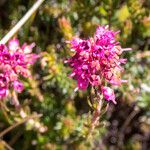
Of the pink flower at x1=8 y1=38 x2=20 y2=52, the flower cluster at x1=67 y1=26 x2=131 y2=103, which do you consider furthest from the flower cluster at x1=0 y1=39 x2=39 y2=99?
the flower cluster at x1=67 y1=26 x2=131 y2=103

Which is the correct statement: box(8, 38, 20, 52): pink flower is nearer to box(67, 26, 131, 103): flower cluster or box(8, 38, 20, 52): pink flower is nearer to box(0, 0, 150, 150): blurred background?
box(0, 0, 150, 150): blurred background

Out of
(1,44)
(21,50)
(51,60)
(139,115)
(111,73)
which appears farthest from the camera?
(139,115)

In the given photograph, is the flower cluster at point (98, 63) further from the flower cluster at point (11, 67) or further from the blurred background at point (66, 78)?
the blurred background at point (66, 78)

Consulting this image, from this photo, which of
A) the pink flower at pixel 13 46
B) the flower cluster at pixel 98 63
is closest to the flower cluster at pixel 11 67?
the pink flower at pixel 13 46

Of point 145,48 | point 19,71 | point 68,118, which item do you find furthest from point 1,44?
point 145,48

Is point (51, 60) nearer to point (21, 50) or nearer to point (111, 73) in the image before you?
point (21, 50)

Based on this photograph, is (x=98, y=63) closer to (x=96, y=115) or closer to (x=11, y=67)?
(x=96, y=115)

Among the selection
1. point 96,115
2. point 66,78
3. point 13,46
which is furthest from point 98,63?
point 66,78
